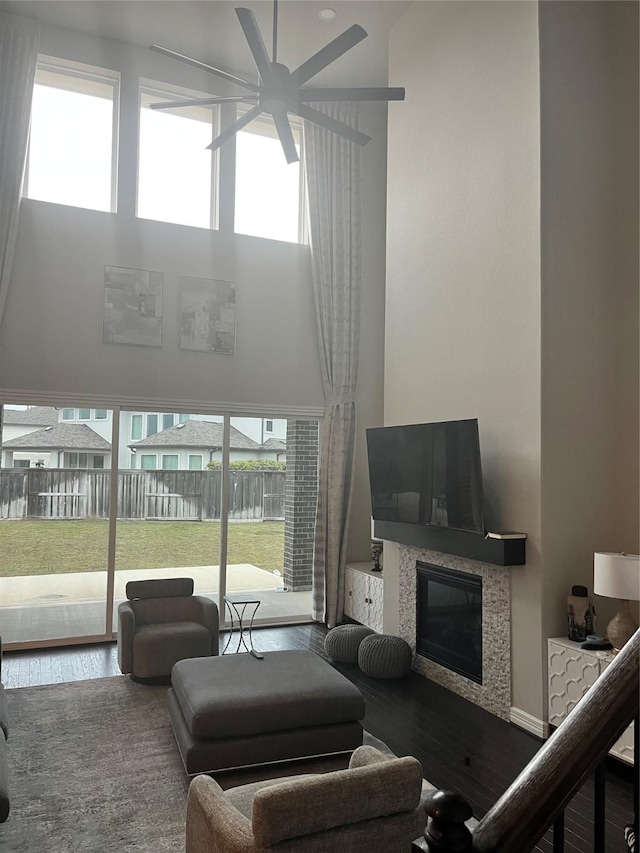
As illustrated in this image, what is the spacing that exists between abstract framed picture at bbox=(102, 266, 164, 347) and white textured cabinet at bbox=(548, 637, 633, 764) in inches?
184

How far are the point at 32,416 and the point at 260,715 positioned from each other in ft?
12.8

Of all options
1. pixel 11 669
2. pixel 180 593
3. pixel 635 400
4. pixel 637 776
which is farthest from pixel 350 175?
pixel 637 776

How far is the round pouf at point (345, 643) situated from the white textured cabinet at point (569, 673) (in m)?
1.85

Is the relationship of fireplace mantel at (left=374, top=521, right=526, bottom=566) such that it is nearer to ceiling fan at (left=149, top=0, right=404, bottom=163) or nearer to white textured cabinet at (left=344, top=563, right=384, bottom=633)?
white textured cabinet at (left=344, top=563, right=384, bottom=633)

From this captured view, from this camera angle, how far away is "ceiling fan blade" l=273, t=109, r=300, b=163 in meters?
4.60

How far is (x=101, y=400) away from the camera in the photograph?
6.46 meters

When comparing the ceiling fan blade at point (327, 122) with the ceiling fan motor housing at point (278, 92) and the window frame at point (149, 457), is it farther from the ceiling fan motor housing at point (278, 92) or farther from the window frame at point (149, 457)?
the window frame at point (149, 457)

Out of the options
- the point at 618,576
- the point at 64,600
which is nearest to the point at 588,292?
the point at 618,576

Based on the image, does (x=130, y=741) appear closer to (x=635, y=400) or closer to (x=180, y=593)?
(x=180, y=593)

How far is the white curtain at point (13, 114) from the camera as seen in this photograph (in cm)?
611

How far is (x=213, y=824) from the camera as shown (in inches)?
90.1

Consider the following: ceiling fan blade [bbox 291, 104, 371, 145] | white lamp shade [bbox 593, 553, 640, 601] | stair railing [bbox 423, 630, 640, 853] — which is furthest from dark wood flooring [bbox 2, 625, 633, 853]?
ceiling fan blade [bbox 291, 104, 371, 145]

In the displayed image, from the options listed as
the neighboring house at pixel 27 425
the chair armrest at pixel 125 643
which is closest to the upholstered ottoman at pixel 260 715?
the chair armrest at pixel 125 643

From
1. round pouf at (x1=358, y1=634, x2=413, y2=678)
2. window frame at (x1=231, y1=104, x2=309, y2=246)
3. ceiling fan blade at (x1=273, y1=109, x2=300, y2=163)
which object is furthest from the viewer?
window frame at (x1=231, y1=104, x2=309, y2=246)
